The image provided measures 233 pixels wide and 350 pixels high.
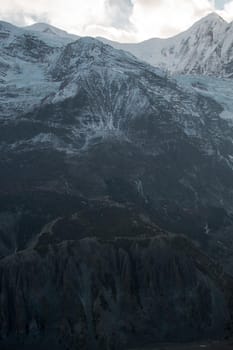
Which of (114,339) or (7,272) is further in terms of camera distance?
(7,272)

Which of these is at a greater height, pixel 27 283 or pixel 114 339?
Result: pixel 27 283

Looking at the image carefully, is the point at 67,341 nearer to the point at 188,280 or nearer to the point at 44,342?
the point at 44,342

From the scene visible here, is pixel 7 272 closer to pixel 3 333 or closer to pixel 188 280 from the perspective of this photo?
pixel 3 333

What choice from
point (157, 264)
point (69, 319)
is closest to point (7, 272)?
point (69, 319)

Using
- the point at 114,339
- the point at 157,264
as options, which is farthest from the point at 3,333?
the point at 157,264

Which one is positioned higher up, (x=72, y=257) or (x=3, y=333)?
(x=72, y=257)

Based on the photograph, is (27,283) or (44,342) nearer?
(44,342)
